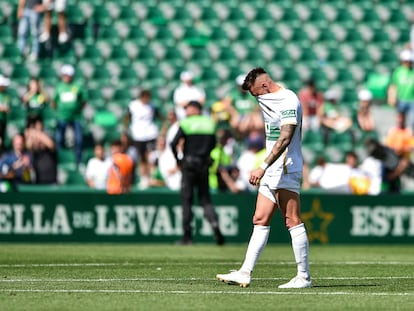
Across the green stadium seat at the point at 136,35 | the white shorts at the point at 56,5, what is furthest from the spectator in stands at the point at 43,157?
the green stadium seat at the point at 136,35

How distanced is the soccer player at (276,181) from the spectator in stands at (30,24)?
1549 cm

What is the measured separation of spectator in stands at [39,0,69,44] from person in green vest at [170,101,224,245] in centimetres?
789

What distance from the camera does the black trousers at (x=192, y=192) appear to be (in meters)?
18.5

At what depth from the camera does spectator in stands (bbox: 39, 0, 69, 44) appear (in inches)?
999

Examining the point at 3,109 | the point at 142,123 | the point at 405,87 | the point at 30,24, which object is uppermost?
the point at 30,24

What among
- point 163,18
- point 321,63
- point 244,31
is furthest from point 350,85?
point 163,18

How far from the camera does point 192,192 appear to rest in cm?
1855

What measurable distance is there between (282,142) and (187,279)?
6.86 ft

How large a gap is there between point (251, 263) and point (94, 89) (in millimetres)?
14914

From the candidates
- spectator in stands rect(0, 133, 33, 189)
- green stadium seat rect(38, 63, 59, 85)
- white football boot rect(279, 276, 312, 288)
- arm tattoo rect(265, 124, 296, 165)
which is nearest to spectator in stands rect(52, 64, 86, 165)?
spectator in stands rect(0, 133, 33, 189)

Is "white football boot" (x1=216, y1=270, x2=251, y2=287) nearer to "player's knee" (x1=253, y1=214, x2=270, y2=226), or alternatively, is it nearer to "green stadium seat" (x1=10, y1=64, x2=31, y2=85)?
"player's knee" (x1=253, y1=214, x2=270, y2=226)

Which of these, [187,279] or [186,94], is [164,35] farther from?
[187,279]

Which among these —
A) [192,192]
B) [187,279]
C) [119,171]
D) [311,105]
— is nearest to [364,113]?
[311,105]

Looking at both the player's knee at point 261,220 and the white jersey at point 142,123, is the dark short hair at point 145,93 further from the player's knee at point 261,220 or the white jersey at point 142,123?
the player's knee at point 261,220
